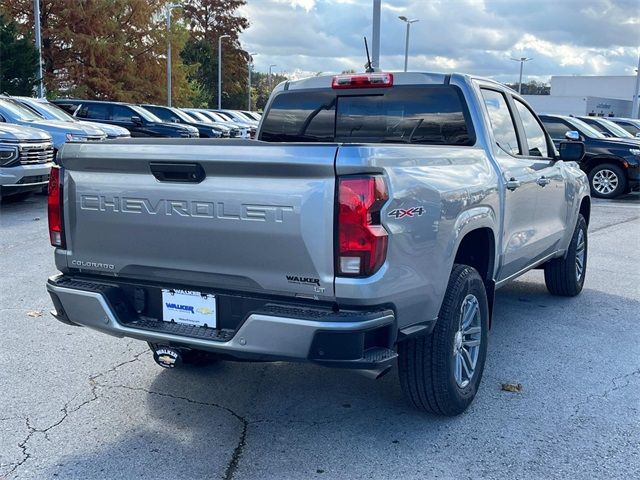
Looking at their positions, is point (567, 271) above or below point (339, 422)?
above

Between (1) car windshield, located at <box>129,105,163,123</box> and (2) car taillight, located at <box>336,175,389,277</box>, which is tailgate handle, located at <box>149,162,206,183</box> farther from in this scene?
(1) car windshield, located at <box>129,105,163,123</box>

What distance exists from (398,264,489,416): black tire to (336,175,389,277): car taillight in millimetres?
695

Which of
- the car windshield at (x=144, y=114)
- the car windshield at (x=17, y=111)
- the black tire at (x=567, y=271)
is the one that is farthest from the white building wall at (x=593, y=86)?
the black tire at (x=567, y=271)

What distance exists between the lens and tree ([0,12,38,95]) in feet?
84.6

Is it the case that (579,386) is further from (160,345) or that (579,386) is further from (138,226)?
(138,226)

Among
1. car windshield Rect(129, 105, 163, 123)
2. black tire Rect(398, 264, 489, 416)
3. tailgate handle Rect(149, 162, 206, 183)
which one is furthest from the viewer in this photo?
car windshield Rect(129, 105, 163, 123)

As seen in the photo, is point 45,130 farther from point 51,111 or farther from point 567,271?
point 567,271

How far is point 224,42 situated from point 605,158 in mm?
57113

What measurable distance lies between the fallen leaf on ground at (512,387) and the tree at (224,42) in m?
63.1

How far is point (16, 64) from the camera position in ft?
84.7

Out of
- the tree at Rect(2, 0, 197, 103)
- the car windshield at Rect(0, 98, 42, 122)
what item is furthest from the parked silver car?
the tree at Rect(2, 0, 197, 103)

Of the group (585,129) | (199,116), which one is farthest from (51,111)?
(199,116)

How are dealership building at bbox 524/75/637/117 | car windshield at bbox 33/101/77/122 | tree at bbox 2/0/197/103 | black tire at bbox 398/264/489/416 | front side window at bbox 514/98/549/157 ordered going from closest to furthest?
black tire at bbox 398/264/489/416, front side window at bbox 514/98/549/157, car windshield at bbox 33/101/77/122, tree at bbox 2/0/197/103, dealership building at bbox 524/75/637/117

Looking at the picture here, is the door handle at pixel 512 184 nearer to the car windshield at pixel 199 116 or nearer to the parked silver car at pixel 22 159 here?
the parked silver car at pixel 22 159
